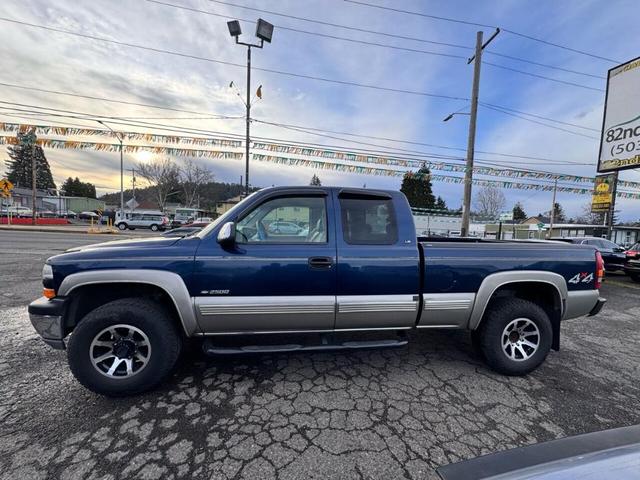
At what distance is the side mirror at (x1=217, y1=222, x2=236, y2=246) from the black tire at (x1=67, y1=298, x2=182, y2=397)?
87cm

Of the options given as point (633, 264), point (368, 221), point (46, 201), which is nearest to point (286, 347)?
point (368, 221)

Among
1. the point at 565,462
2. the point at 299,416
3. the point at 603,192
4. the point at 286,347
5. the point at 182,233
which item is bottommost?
the point at 299,416

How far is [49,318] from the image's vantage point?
8.37 ft

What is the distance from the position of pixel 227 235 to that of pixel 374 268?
1383 millimetres

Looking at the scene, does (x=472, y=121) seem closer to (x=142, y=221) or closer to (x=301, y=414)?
(x=301, y=414)

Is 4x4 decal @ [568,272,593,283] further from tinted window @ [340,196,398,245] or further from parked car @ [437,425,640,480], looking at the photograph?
parked car @ [437,425,640,480]

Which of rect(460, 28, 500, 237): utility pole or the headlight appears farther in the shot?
rect(460, 28, 500, 237): utility pole

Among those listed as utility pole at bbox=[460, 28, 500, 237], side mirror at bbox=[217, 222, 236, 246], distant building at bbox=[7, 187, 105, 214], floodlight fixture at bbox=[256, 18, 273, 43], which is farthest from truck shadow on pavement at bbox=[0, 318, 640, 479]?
distant building at bbox=[7, 187, 105, 214]

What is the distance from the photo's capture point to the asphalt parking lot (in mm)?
1988

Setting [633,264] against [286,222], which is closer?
[286,222]

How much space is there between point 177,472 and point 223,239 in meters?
1.63

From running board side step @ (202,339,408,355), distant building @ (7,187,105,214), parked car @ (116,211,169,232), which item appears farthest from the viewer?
distant building @ (7,187,105,214)

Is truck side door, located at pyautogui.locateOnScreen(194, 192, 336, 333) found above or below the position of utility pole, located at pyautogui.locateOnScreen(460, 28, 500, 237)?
below

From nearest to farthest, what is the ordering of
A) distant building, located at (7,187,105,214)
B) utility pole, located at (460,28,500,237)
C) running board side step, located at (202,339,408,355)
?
running board side step, located at (202,339,408,355), utility pole, located at (460,28,500,237), distant building, located at (7,187,105,214)
